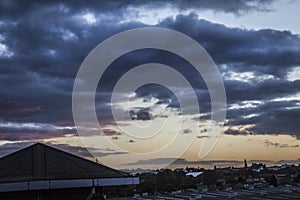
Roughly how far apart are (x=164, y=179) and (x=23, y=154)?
153ft

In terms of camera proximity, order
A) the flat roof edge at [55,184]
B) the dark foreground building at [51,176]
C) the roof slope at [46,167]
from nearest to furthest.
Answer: the flat roof edge at [55,184] → the dark foreground building at [51,176] → the roof slope at [46,167]

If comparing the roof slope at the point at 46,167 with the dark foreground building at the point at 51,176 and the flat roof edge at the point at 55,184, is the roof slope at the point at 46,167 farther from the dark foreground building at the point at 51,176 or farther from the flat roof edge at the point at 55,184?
the flat roof edge at the point at 55,184

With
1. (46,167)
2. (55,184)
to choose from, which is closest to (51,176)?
(55,184)

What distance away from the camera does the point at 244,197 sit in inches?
1463

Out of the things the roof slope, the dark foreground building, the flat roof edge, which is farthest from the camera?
the roof slope

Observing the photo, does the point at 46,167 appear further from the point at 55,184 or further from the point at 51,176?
the point at 55,184

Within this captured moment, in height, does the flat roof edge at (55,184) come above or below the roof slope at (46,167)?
below

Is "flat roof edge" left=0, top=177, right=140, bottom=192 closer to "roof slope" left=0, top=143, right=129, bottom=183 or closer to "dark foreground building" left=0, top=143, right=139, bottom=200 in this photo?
"dark foreground building" left=0, top=143, right=139, bottom=200

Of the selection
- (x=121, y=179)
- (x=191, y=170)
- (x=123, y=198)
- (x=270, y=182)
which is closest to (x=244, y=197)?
(x=123, y=198)

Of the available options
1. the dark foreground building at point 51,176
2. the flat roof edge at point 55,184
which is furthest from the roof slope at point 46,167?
the flat roof edge at point 55,184

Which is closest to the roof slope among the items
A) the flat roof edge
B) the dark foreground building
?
the dark foreground building

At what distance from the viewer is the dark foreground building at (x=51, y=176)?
7133mm

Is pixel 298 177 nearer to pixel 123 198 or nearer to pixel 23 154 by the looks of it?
pixel 123 198

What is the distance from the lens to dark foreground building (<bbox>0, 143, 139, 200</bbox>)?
7.13 metres
